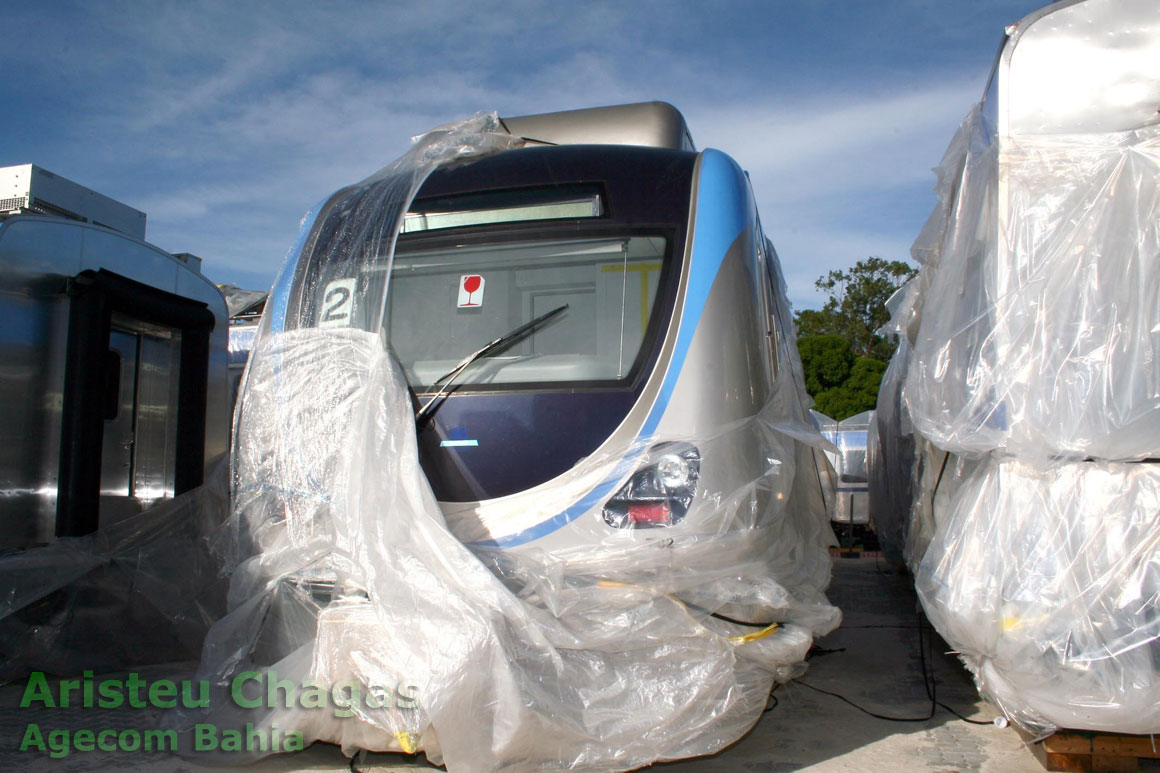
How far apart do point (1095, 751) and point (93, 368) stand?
4987 millimetres

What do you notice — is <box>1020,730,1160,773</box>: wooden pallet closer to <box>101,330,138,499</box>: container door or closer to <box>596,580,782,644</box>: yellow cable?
<box>596,580,782,644</box>: yellow cable

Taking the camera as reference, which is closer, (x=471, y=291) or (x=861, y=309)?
(x=471, y=291)

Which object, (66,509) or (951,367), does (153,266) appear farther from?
(951,367)

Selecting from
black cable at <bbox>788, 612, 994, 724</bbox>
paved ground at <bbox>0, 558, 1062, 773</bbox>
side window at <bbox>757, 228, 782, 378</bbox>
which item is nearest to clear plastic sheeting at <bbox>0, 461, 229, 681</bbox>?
paved ground at <bbox>0, 558, 1062, 773</bbox>

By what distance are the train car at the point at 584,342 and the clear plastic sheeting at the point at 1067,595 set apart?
2.62ft

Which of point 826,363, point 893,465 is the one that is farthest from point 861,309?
point 893,465

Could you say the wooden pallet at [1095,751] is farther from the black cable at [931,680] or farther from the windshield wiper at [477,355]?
the windshield wiper at [477,355]

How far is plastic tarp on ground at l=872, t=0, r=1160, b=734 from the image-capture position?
9.92 feet

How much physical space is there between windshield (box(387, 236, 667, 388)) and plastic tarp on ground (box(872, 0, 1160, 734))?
128cm

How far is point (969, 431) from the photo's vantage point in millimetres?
3404

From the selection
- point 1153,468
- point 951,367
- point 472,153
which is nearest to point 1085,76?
point 951,367

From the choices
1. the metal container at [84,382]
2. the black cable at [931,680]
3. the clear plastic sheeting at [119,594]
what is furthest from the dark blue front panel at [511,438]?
the metal container at [84,382]

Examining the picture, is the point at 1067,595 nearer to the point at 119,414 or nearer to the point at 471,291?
the point at 471,291

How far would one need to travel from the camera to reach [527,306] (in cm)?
380
